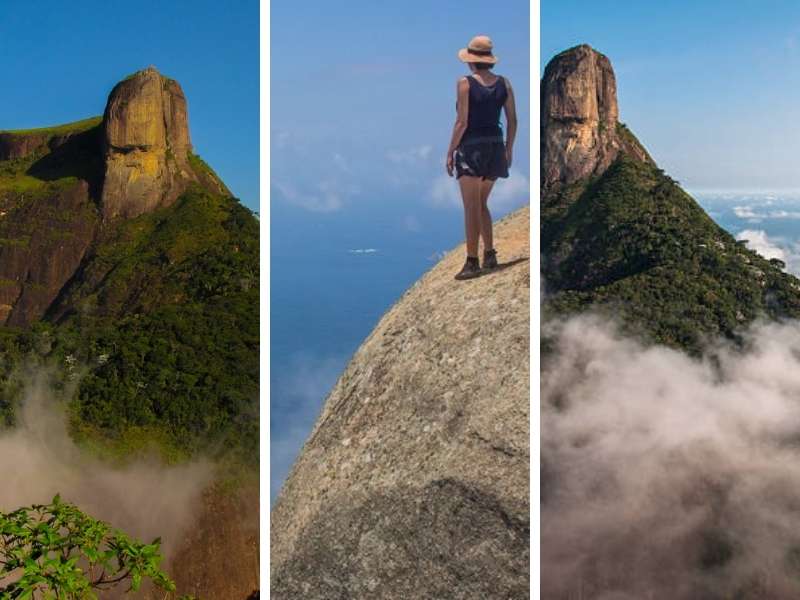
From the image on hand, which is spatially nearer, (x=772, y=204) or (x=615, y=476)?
(x=615, y=476)

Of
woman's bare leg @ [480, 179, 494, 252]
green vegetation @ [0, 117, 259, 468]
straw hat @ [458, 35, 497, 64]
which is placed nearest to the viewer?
straw hat @ [458, 35, 497, 64]

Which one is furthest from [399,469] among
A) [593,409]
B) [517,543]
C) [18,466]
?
[18,466]

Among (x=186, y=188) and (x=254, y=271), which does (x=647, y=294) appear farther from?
(x=186, y=188)

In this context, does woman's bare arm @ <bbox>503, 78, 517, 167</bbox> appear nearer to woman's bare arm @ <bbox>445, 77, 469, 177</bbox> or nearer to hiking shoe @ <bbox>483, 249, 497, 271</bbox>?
woman's bare arm @ <bbox>445, 77, 469, 177</bbox>

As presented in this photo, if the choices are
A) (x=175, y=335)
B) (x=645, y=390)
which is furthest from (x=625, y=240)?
(x=175, y=335)

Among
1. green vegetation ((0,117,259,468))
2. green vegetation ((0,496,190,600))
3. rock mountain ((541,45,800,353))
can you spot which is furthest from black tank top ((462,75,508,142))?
green vegetation ((0,496,190,600))

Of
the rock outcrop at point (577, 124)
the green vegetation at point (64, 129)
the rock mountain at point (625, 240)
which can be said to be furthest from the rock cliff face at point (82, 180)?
the rock mountain at point (625, 240)

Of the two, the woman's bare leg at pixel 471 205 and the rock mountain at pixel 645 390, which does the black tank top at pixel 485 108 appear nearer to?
the woman's bare leg at pixel 471 205
